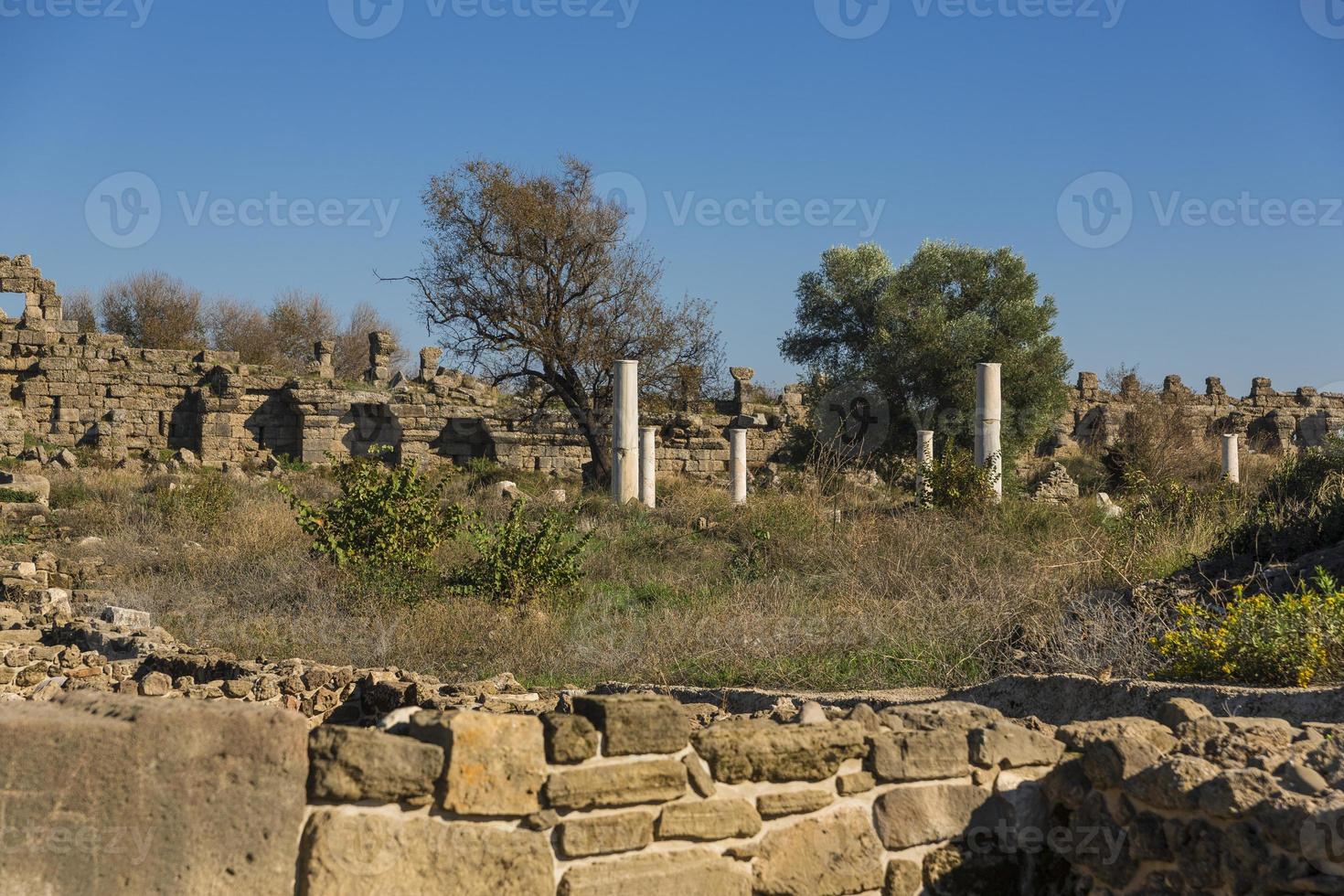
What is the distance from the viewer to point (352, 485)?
11.6 m

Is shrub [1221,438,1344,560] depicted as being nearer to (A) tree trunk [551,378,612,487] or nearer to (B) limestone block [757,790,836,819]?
(B) limestone block [757,790,836,819]

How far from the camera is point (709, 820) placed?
147 inches

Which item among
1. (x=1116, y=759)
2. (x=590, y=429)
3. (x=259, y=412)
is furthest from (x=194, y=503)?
(x=1116, y=759)

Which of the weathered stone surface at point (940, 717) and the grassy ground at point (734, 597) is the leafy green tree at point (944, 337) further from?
the weathered stone surface at point (940, 717)

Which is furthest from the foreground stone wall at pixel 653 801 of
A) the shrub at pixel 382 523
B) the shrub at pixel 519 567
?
the shrub at pixel 382 523

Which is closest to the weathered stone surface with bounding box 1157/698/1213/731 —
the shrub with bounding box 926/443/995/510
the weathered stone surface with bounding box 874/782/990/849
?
the weathered stone surface with bounding box 874/782/990/849

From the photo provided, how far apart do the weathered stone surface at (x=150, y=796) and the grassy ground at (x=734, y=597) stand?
443 cm

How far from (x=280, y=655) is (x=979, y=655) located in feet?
16.2

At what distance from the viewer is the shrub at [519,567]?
32.5 feet

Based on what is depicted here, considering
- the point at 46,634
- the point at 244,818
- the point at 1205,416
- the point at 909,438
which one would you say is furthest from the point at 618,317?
the point at 244,818

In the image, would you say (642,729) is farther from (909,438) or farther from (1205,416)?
(1205,416)

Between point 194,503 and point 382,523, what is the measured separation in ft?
16.0

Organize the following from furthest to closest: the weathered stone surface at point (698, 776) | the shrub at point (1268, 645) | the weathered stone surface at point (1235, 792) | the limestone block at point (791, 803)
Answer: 1. the shrub at point (1268, 645)
2. the limestone block at point (791, 803)
3. the weathered stone surface at point (698, 776)
4. the weathered stone surface at point (1235, 792)

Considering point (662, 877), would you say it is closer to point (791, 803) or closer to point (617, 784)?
point (617, 784)
